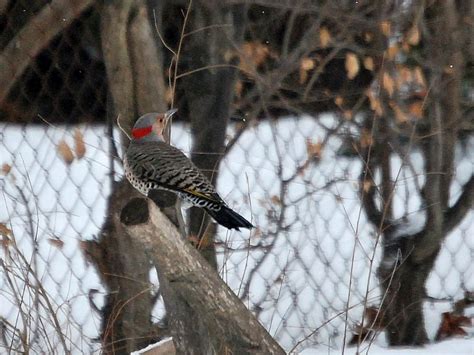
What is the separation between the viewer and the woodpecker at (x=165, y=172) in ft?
12.2

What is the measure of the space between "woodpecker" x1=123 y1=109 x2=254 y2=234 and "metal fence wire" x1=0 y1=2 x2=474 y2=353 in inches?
12.2

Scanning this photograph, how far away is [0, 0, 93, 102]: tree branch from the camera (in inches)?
171

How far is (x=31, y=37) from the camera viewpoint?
173 inches

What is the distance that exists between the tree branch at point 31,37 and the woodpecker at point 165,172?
59 cm

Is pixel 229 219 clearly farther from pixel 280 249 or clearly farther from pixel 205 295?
pixel 280 249

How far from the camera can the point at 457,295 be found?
17.8 feet

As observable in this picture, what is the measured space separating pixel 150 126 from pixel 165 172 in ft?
1.03

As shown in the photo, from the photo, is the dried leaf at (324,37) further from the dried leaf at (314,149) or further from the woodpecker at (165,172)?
the woodpecker at (165,172)

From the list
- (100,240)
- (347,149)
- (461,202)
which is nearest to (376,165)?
(461,202)

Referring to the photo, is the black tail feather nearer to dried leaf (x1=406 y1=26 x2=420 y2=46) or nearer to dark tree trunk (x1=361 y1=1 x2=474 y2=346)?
dark tree trunk (x1=361 y1=1 x2=474 y2=346)

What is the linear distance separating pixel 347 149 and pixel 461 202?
947mm

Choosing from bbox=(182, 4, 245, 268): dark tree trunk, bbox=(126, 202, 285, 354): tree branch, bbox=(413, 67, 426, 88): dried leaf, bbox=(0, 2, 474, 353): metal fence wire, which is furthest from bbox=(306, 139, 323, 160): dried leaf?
bbox=(126, 202, 285, 354): tree branch

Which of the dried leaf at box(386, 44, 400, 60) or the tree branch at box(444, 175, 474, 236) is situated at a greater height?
the dried leaf at box(386, 44, 400, 60)

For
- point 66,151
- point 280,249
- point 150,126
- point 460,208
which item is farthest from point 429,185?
point 66,151
